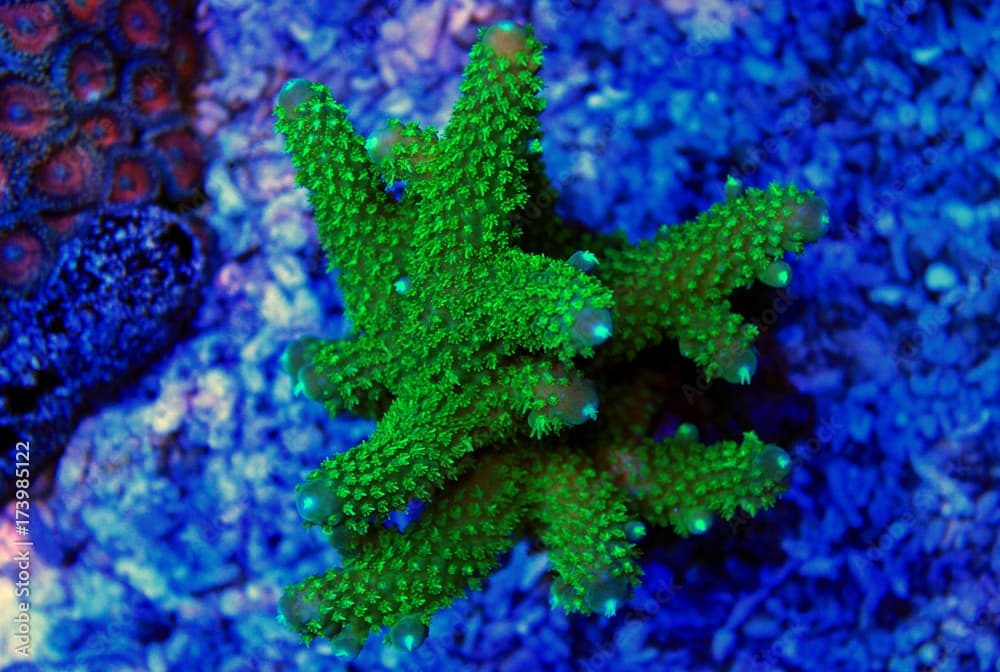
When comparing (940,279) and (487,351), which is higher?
(940,279)

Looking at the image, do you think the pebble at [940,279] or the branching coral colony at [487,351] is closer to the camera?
the branching coral colony at [487,351]

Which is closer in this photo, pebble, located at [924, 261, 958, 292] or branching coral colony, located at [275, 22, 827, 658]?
branching coral colony, located at [275, 22, 827, 658]

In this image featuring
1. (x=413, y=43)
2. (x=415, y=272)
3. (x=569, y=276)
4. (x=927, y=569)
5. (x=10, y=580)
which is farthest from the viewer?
(x=413, y=43)

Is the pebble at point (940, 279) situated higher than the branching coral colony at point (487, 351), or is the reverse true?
the pebble at point (940, 279)

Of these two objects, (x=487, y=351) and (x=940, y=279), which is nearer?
(x=487, y=351)

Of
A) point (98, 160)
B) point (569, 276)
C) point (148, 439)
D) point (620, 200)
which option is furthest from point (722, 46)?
point (148, 439)

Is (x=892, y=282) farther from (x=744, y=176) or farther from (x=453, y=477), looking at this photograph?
(x=453, y=477)

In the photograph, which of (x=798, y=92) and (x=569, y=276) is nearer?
(x=569, y=276)

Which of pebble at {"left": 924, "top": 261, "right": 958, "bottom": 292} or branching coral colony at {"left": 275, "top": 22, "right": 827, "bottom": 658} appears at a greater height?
pebble at {"left": 924, "top": 261, "right": 958, "bottom": 292}
